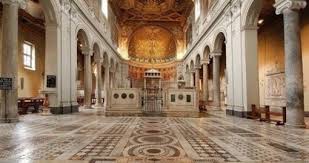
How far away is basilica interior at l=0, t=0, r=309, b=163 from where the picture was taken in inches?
193

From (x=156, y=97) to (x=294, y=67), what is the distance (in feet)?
25.2

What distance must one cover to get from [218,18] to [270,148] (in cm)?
1248

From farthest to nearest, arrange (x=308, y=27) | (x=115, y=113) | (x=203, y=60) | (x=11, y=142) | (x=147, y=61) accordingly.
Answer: (x=147, y=61) < (x=203, y=60) < (x=115, y=113) < (x=308, y=27) < (x=11, y=142)

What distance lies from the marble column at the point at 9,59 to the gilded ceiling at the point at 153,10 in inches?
792

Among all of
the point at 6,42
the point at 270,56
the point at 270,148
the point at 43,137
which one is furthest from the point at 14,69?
the point at 270,56

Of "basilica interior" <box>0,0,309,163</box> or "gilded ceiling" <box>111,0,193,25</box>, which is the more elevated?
"gilded ceiling" <box>111,0,193,25</box>

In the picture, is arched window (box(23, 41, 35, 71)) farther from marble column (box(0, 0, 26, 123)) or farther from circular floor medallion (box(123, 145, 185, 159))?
circular floor medallion (box(123, 145, 185, 159))

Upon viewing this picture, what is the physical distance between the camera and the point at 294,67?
26.6 feet

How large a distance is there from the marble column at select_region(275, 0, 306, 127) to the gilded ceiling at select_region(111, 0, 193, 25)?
22221 mm

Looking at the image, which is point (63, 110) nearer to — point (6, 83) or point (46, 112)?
point (46, 112)

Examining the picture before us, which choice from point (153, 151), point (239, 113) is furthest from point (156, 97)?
point (153, 151)

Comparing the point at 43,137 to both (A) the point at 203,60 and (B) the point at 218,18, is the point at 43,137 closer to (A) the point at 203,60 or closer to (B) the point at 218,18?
(B) the point at 218,18

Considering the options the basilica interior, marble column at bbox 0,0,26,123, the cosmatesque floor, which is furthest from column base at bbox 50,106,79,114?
→ the cosmatesque floor

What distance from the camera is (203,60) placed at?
70.4 ft
